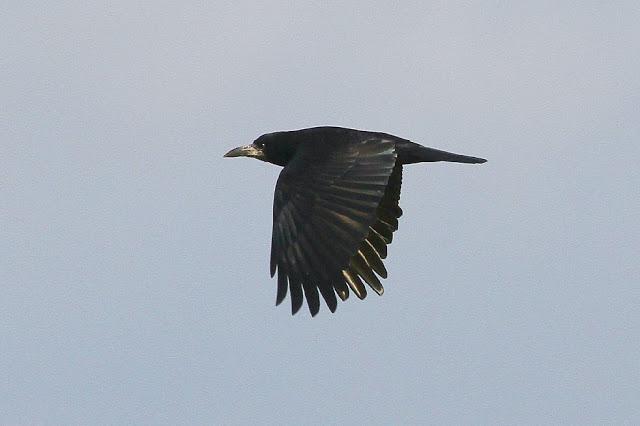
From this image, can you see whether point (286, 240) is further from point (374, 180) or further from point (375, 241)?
point (375, 241)

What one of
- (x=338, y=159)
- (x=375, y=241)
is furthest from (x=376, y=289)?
(x=338, y=159)

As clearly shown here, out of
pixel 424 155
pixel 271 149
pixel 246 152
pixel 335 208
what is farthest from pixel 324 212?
pixel 246 152

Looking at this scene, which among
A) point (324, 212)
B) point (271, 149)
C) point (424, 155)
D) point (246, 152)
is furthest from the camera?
point (246, 152)

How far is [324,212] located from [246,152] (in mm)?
3291

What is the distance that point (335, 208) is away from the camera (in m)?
15.8

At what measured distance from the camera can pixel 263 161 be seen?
746 inches

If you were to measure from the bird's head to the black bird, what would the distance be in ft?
0.16

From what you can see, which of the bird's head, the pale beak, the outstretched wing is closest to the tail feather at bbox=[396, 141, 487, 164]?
the outstretched wing

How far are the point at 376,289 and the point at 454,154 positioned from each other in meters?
1.50

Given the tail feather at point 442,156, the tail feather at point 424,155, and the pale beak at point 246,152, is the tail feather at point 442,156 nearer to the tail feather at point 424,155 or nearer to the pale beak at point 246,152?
the tail feather at point 424,155

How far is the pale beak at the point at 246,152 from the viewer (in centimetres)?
1881

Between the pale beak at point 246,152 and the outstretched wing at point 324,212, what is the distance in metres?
1.63

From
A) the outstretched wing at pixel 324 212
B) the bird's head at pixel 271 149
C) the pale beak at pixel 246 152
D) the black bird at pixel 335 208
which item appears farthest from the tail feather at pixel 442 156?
the pale beak at pixel 246 152

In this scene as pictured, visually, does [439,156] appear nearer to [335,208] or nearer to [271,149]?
[271,149]
